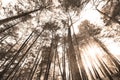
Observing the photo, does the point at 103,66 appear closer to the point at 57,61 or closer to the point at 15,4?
the point at 57,61

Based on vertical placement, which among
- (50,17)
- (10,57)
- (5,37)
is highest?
(50,17)

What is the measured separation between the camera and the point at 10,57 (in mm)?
12289

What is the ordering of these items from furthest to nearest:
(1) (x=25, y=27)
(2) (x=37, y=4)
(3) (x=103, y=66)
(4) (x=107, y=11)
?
(3) (x=103, y=66), (1) (x=25, y=27), (2) (x=37, y=4), (4) (x=107, y=11)

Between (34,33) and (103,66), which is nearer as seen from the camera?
(34,33)

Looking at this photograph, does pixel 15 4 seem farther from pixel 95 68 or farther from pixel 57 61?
pixel 95 68

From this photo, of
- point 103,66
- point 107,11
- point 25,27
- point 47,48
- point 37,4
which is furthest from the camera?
point 103,66

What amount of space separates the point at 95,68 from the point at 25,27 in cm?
838

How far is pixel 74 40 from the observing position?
1264 cm

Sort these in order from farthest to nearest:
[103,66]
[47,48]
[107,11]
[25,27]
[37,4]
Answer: [103,66] < [47,48] < [25,27] < [37,4] < [107,11]

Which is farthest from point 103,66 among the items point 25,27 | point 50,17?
point 25,27

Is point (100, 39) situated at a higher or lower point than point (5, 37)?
higher

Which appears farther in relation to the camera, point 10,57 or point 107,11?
point 10,57

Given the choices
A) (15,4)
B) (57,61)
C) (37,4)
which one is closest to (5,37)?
(15,4)

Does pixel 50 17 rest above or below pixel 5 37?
above
